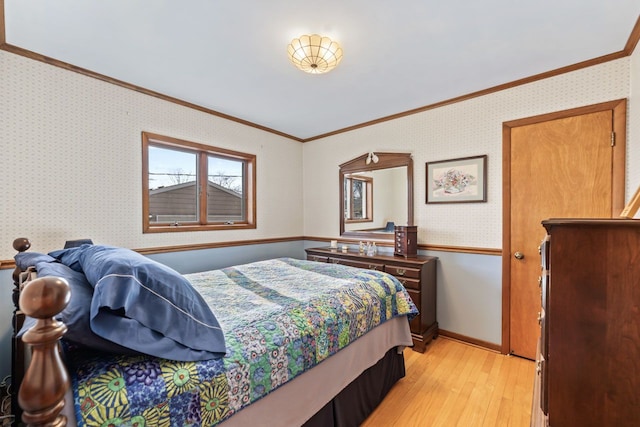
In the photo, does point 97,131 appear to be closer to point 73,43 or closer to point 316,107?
point 73,43

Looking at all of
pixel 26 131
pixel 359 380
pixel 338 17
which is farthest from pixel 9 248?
pixel 338 17

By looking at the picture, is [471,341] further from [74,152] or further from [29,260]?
[74,152]

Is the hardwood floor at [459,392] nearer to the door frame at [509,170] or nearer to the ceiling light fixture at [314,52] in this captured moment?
the door frame at [509,170]

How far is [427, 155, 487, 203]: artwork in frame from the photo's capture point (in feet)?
9.35

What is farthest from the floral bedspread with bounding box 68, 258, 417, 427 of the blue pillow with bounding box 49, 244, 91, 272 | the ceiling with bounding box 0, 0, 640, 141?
the ceiling with bounding box 0, 0, 640, 141

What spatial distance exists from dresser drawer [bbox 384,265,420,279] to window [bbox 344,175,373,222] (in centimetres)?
88

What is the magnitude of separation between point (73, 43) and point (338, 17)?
6.48 feet

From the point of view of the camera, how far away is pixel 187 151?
322 centimetres

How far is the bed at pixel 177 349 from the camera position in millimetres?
589

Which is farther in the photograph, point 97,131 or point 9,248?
point 97,131

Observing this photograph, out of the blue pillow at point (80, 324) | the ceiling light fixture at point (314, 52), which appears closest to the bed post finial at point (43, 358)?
the blue pillow at point (80, 324)

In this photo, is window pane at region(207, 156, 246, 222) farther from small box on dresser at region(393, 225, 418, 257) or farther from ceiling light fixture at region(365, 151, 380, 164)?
small box on dresser at region(393, 225, 418, 257)

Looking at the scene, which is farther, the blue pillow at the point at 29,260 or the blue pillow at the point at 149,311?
the blue pillow at the point at 29,260

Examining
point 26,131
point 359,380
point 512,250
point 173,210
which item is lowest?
point 359,380
